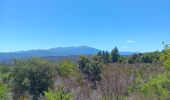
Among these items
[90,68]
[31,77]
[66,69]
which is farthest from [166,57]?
[90,68]

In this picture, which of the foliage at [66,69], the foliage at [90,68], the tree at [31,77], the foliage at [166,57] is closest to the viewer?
the foliage at [166,57]

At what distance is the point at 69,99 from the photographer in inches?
1027

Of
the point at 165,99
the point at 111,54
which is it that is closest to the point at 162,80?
the point at 165,99

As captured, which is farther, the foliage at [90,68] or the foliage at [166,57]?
the foliage at [90,68]

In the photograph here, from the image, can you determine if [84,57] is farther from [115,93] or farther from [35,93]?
[115,93]

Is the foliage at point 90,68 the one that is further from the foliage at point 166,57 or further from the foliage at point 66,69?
the foliage at point 166,57

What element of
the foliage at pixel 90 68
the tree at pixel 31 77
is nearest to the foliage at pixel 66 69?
the foliage at pixel 90 68

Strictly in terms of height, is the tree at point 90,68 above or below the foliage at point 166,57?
below

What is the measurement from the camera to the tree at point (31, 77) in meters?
45.9

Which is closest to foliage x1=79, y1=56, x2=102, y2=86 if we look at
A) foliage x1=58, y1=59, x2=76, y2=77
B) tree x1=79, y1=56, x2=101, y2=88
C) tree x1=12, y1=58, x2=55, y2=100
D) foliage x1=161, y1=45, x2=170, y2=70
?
tree x1=79, y1=56, x2=101, y2=88

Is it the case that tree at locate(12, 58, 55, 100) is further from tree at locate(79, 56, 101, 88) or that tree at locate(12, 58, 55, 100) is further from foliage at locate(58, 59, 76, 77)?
tree at locate(79, 56, 101, 88)

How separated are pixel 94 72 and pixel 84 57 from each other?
14.3 ft

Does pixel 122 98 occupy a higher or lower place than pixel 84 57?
lower

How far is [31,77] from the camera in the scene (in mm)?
46156
